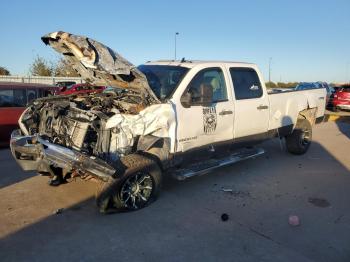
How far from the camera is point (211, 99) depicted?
562 cm

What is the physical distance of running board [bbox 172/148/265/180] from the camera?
211 inches

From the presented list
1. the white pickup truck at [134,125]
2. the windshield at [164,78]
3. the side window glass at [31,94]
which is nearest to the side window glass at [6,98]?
the side window glass at [31,94]

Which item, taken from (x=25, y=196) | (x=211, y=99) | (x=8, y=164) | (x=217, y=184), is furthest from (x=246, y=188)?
(x=8, y=164)

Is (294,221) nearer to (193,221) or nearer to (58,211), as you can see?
(193,221)

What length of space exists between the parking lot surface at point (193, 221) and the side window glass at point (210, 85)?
1.51m

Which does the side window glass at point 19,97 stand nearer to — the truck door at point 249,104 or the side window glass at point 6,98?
the side window glass at point 6,98

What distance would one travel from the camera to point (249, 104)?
21.6 ft

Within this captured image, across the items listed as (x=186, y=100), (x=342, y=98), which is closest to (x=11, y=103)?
(x=186, y=100)

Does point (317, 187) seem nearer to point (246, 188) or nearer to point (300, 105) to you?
point (246, 188)

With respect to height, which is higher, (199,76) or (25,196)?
(199,76)

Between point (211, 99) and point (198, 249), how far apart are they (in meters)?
2.48

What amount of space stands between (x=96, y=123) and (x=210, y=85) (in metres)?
1.85

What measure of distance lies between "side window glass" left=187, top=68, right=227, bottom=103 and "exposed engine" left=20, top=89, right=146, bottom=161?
0.88m

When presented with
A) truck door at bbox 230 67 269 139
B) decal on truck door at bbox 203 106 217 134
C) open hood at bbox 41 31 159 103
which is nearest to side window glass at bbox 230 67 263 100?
truck door at bbox 230 67 269 139
